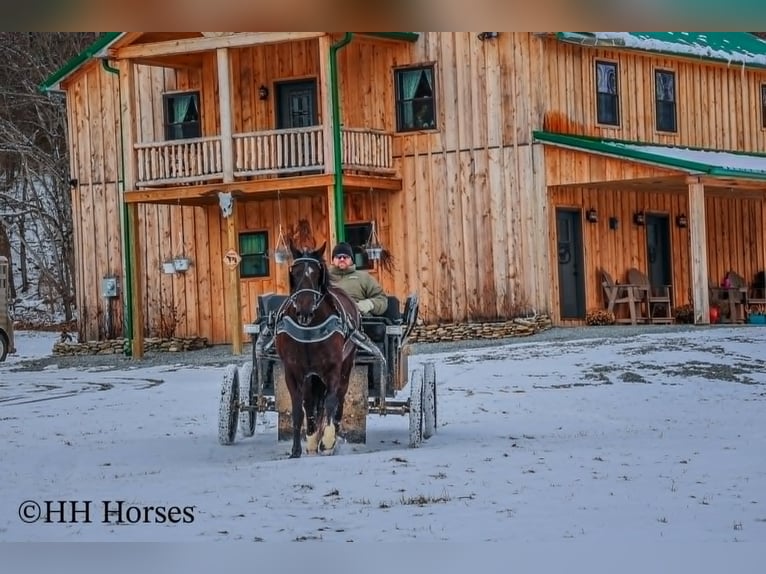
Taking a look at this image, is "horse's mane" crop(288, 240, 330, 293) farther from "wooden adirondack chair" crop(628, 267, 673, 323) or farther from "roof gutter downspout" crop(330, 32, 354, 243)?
"wooden adirondack chair" crop(628, 267, 673, 323)

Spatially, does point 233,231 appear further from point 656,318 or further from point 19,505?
point 19,505

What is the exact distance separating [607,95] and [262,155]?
673 cm

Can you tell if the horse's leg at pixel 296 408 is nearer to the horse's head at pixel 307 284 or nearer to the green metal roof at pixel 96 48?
the horse's head at pixel 307 284

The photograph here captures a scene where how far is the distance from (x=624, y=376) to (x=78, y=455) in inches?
317

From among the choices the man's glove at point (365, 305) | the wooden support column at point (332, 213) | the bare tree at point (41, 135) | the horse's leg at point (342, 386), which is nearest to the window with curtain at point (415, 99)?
the wooden support column at point (332, 213)

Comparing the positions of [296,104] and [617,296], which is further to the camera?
[296,104]

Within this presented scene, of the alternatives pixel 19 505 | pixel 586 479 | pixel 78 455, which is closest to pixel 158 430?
pixel 78 455

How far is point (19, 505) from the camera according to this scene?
10969mm

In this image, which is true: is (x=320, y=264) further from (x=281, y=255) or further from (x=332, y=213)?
(x=281, y=255)

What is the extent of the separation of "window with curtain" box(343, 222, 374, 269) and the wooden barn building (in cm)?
4

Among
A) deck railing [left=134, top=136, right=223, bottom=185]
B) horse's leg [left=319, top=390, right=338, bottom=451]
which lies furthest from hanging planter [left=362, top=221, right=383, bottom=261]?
horse's leg [left=319, top=390, right=338, bottom=451]

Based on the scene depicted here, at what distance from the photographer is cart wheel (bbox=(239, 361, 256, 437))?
13.8 meters

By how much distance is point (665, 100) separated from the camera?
2948 centimetres

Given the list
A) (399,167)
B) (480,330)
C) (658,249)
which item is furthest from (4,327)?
(658,249)
